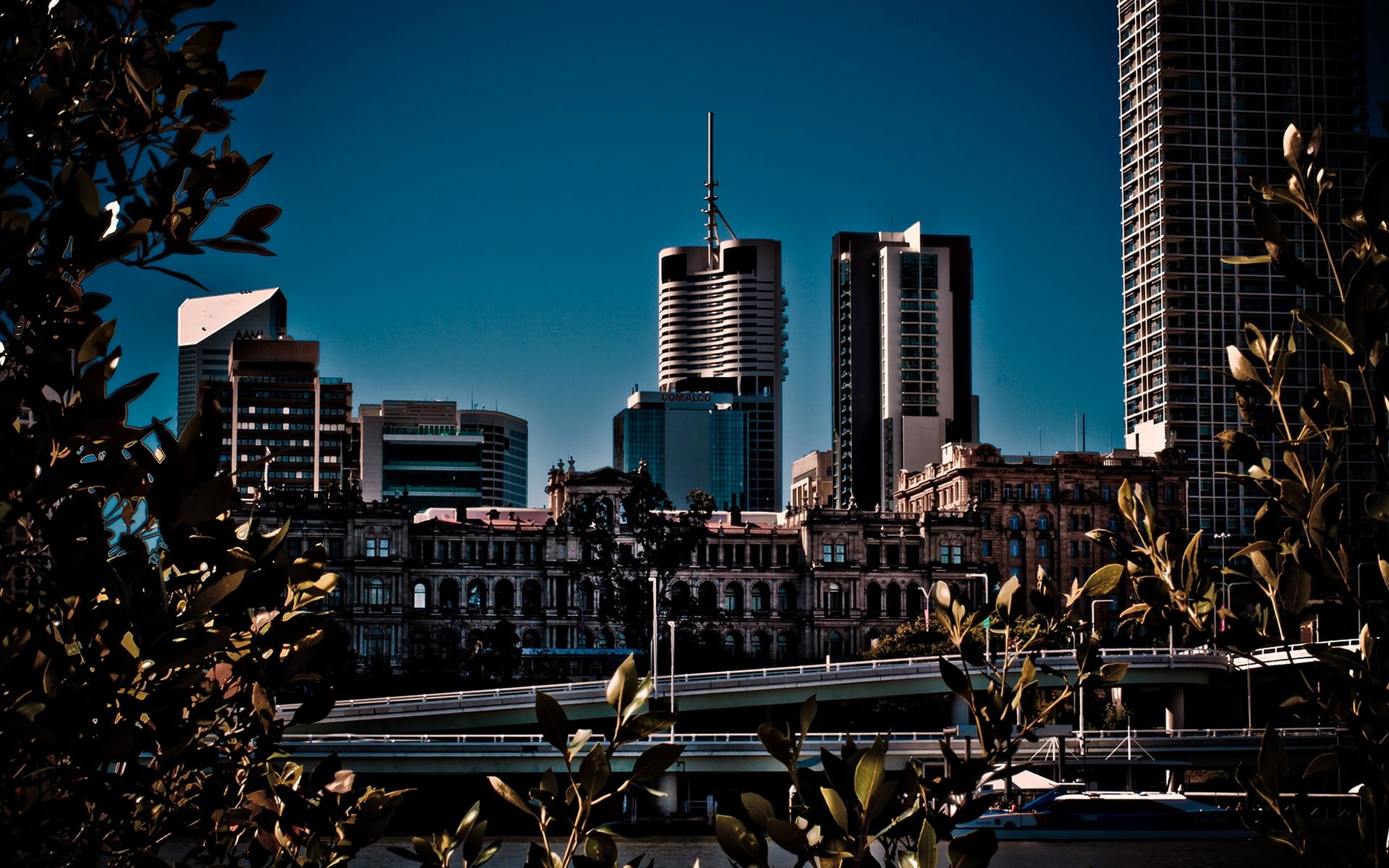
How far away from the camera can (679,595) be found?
10131cm

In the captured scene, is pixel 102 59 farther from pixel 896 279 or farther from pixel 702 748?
pixel 896 279

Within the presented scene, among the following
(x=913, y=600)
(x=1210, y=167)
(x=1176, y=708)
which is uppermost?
(x=1210, y=167)

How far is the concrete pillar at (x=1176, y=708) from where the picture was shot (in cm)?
7594

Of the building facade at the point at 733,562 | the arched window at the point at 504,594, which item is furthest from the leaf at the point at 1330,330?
the arched window at the point at 504,594

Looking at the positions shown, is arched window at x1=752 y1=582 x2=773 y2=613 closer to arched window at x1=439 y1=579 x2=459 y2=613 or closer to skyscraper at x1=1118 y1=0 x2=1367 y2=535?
arched window at x1=439 y1=579 x2=459 y2=613

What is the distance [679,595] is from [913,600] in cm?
1869

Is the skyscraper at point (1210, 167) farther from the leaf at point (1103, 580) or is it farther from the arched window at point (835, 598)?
the leaf at point (1103, 580)

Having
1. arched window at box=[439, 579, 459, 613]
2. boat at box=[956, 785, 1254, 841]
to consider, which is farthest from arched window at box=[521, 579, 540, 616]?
boat at box=[956, 785, 1254, 841]

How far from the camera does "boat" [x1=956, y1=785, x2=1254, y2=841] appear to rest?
52188mm

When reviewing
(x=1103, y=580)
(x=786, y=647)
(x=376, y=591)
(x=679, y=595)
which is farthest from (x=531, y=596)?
(x=1103, y=580)

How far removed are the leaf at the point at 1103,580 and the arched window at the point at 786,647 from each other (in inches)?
4111

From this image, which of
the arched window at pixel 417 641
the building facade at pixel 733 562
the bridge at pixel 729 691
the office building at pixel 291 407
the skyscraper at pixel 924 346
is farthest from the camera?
the skyscraper at pixel 924 346

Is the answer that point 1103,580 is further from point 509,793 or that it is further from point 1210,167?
point 1210,167

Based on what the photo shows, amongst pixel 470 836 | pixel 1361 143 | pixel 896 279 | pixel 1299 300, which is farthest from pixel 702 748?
pixel 896 279
